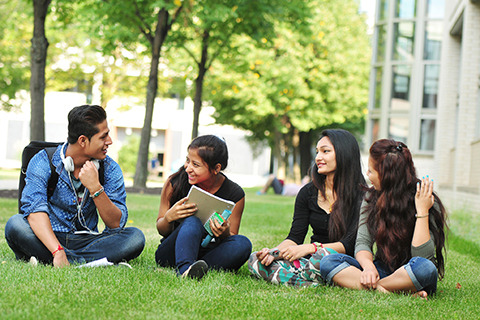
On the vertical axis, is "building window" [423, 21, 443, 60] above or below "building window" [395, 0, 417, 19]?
below

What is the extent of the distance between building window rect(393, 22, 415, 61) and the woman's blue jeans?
22.1m

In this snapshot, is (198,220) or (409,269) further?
(198,220)

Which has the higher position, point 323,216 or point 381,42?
point 381,42

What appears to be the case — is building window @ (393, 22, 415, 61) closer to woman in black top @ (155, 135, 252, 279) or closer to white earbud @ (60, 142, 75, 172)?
woman in black top @ (155, 135, 252, 279)

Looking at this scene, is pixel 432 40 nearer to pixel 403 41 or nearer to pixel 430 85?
pixel 403 41

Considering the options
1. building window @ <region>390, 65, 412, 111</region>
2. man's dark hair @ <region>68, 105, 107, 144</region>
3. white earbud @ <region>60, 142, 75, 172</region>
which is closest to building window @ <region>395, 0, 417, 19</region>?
building window @ <region>390, 65, 412, 111</region>

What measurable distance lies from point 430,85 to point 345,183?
21509 mm

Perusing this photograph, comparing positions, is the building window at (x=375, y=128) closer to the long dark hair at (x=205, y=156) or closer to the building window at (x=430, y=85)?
→ the building window at (x=430, y=85)

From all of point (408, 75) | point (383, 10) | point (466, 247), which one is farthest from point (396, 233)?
point (383, 10)

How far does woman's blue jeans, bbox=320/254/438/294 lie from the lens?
13.0 ft

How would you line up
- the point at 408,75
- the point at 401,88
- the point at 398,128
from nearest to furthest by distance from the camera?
1. the point at 408,75
2. the point at 401,88
3. the point at 398,128

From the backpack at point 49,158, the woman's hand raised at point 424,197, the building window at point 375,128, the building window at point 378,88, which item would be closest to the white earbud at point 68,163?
the backpack at point 49,158

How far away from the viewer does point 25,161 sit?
496cm

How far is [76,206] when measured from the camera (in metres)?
4.64
